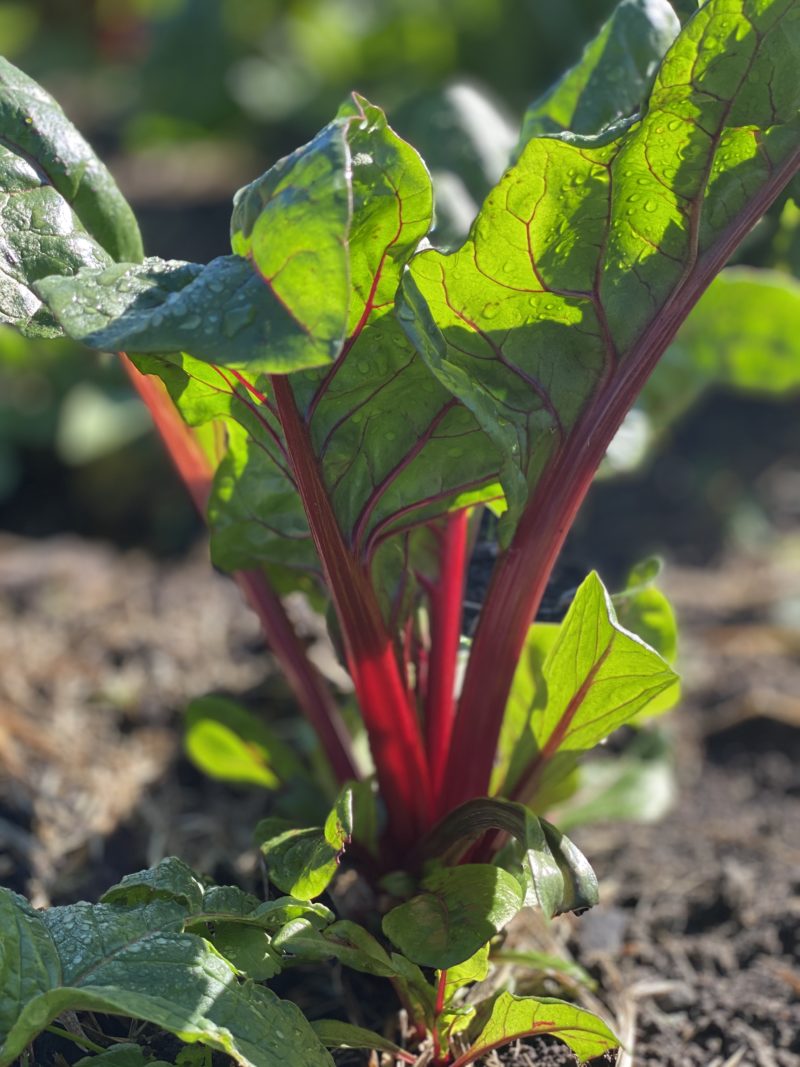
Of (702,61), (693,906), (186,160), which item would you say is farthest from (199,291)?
(186,160)

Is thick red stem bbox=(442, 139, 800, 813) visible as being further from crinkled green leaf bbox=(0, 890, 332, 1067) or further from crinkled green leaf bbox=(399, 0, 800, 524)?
crinkled green leaf bbox=(0, 890, 332, 1067)

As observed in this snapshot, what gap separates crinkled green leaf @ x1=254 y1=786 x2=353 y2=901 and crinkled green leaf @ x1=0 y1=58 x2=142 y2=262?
706 millimetres

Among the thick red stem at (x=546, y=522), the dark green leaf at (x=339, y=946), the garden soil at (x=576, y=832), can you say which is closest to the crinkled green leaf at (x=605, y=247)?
the thick red stem at (x=546, y=522)

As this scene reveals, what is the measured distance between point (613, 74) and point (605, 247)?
0.42 metres

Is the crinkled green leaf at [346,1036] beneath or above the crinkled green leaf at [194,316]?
beneath

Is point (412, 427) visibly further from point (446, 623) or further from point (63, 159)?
point (63, 159)

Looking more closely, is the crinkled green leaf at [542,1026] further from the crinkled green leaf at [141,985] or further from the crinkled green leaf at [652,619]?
the crinkled green leaf at [652,619]

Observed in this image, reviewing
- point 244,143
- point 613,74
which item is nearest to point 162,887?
point 613,74

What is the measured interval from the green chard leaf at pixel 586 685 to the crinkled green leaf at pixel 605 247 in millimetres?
147

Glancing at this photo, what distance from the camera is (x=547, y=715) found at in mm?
1351

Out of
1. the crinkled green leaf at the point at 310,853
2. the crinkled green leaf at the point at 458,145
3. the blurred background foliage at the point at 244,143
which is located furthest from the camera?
the blurred background foliage at the point at 244,143

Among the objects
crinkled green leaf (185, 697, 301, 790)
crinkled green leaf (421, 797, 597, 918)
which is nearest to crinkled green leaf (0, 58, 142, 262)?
crinkled green leaf (185, 697, 301, 790)

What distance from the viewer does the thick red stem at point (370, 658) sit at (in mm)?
1226

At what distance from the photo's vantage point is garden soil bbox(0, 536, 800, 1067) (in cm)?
150
